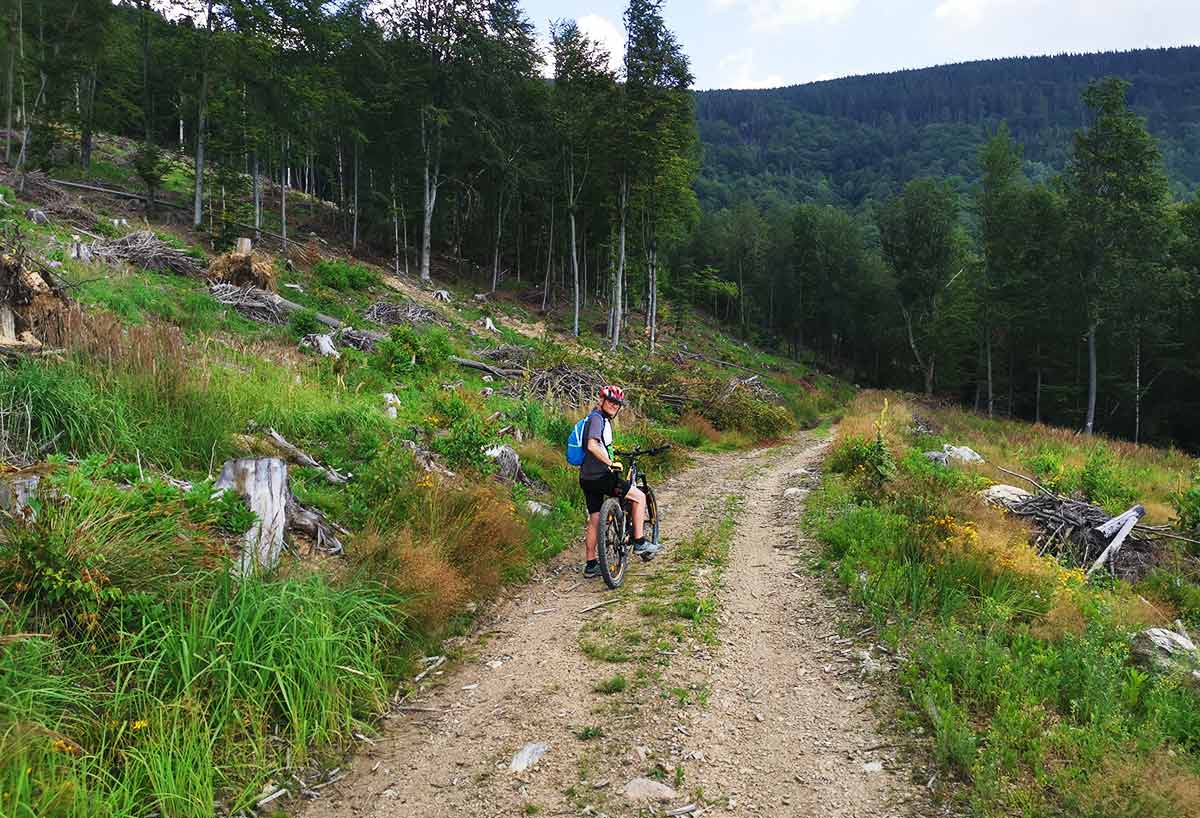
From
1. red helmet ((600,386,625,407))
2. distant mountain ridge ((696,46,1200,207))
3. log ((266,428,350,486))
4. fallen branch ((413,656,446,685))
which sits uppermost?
distant mountain ridge ((696,46,1200,207))

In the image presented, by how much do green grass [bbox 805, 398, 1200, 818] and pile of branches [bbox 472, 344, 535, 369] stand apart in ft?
34.7

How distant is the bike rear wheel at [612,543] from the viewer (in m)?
6.54

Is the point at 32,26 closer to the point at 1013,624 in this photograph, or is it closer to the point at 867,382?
the point at 1013,624

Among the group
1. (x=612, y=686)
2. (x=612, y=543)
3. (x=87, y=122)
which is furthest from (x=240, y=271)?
(x=87, y=122)

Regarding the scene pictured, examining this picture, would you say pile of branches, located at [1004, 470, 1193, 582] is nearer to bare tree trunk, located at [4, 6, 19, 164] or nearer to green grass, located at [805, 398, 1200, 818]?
green grass, located at [805, 398, 1200, 818]

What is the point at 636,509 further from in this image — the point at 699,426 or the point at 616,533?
the point at 699,426

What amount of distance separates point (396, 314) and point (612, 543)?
16327 millimetres

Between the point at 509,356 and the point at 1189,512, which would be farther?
the point at 509,356

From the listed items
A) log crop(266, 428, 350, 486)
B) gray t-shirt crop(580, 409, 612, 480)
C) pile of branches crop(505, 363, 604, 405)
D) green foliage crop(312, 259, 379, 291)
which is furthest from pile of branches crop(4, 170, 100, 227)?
gray t-shirt crop(580, 409, 612, 480)

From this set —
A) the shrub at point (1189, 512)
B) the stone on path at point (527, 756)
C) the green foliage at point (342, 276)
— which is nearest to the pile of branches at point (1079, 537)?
the shrub at point (1189, 512)

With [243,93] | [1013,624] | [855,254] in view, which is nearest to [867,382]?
[855,254]

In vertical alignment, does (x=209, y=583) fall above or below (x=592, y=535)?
above

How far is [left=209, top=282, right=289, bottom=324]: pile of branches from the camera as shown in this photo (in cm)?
1450

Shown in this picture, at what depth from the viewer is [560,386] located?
15.2 meters
